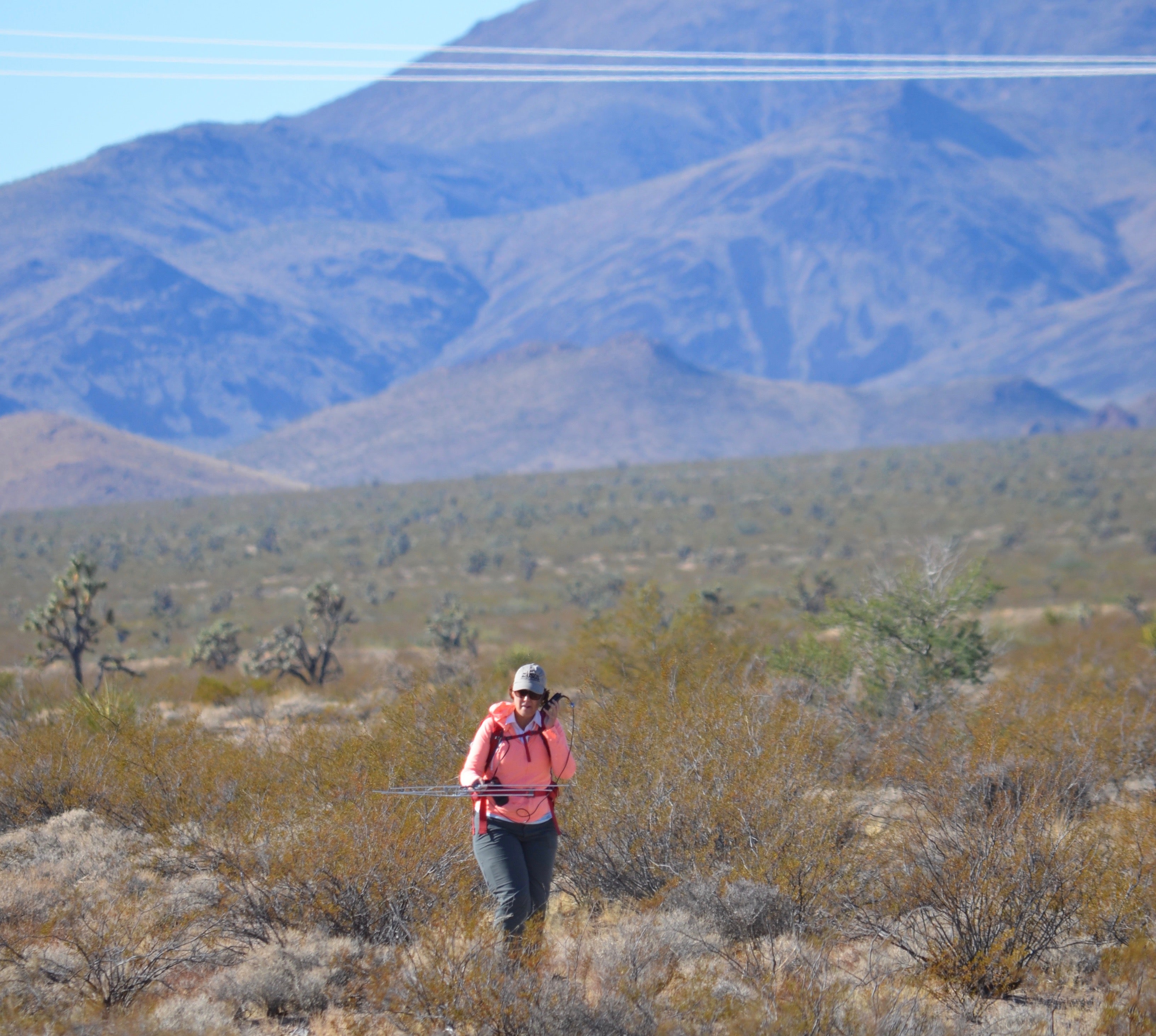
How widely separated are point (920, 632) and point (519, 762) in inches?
376

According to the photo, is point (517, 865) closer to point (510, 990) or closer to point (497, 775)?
point (497, 775)

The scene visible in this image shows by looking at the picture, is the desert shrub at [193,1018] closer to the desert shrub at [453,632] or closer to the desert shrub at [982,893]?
the desert shrub at [982,893]

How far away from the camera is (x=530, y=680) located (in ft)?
22.6

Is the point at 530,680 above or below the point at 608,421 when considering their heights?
below

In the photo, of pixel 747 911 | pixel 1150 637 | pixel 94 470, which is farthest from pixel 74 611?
pixel 94 470

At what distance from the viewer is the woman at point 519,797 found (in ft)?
22.1

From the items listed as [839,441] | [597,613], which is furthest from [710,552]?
[839,441]

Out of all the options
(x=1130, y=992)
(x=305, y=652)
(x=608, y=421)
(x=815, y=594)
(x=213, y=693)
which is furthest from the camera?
(x=608, y=421)


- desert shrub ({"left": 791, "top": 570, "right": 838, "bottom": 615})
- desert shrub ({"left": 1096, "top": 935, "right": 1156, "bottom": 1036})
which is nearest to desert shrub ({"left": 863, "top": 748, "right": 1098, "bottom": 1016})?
desert shrub ({"left": 1096, "top": 935, "right": 1156, "bottom": 1036})

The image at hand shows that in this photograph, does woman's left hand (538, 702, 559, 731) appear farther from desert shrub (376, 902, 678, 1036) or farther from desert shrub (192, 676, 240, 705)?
desert shrub (192, 676, 240, 705)

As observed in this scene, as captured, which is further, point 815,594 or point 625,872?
point 815,594

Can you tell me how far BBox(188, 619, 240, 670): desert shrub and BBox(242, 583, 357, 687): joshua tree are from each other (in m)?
2.10

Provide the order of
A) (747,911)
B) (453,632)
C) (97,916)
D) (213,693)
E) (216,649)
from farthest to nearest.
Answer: (453,632)
(216,649)
(213,693)
(747,911)
(97,916)

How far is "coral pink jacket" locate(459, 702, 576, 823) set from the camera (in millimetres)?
6832
